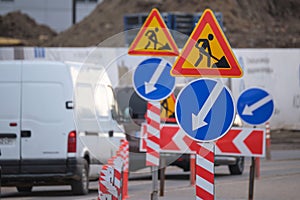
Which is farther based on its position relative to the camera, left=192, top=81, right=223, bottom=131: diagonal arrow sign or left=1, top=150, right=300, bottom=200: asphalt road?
left=1, top=150, right=300, bottom=200: asphalt road

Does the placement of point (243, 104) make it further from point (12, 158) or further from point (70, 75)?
point (12, 158)

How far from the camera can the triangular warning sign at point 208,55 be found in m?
9.09

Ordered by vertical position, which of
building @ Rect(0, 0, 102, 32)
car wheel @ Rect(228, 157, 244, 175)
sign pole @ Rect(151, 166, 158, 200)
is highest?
building @ Rect(0, 0, 102, 32)

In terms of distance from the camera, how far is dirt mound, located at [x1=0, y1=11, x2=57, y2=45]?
200ft

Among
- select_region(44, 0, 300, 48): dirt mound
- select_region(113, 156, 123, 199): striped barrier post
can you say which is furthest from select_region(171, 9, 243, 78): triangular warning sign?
select_region(44, 0, 300, 48): dirt mound

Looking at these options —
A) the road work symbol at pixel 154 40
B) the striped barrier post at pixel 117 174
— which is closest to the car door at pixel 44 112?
the road work symbol at pixel 154 40

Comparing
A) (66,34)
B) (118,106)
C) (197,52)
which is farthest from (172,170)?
(66,34)

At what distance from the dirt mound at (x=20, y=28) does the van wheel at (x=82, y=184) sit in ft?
147

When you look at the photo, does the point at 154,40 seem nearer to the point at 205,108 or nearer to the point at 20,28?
the point at 205,108

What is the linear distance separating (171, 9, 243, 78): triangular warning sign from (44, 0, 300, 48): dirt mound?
36.2m

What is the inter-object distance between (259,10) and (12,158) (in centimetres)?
3798

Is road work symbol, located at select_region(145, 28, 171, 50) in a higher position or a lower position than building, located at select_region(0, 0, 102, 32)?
lower

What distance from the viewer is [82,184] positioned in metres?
15.8

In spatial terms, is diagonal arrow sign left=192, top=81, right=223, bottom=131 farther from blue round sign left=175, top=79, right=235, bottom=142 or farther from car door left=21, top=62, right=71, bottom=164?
car door left=21, top=62, right=71, bottom=164
